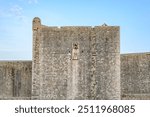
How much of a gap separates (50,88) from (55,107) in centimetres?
1155

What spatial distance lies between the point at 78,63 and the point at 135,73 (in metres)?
8.80

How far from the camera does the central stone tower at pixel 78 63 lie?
2547cm

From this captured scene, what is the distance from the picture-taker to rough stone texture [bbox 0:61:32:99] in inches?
1227

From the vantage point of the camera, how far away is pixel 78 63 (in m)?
25.6

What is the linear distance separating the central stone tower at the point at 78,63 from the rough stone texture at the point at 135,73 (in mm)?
7617

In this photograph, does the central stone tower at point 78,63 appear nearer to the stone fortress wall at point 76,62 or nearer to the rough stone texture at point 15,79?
the stone fortress wall at point 76,62

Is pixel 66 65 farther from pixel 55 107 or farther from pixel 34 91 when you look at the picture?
pixel 55 107

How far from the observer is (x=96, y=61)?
25.5m

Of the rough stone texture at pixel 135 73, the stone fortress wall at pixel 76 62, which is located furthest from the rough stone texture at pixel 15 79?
the rough stone texture at pixel 135 73

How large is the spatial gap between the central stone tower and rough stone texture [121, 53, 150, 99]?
25.0ft

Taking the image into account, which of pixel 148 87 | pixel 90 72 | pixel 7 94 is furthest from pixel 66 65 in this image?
pixel 148 87

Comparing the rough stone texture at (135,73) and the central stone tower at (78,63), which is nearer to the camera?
the central stone tower at (78,63)

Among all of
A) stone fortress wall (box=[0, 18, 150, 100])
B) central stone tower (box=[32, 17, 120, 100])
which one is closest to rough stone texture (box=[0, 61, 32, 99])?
stone fortress wall (box=[0, 18, 150, 100])

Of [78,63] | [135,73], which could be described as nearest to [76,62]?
[78,63]
